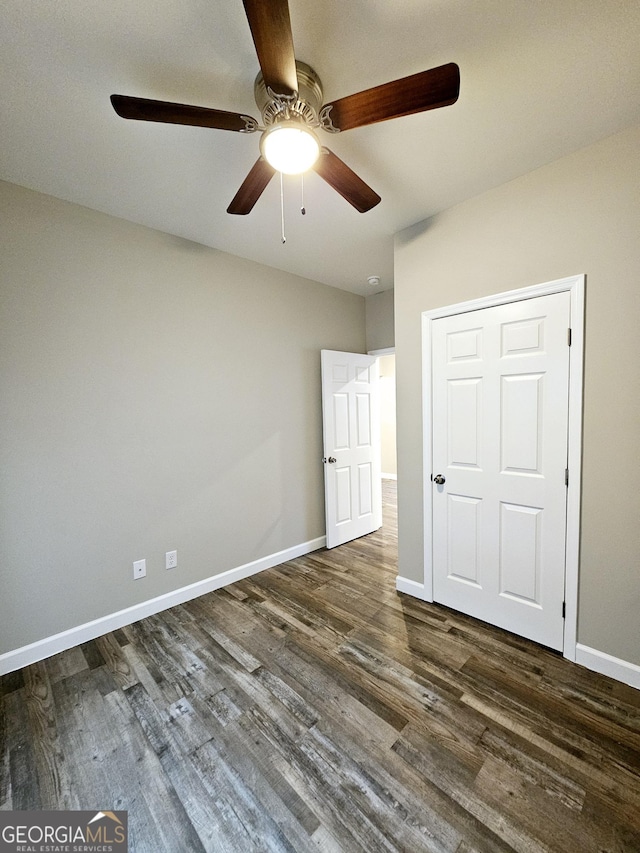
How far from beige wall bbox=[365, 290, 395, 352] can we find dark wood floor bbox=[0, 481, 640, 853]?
2.74 metres

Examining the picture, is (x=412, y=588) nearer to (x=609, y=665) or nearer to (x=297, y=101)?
(x=609, y=665)

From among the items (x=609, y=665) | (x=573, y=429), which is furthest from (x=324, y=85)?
(x=609, y=665)

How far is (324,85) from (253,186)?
0.46m

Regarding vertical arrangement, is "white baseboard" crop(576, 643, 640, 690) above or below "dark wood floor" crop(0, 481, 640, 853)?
above

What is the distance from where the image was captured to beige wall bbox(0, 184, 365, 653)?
1.94m

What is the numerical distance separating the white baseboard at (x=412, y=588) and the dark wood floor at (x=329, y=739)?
25cm

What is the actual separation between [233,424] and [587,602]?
8.43 ft

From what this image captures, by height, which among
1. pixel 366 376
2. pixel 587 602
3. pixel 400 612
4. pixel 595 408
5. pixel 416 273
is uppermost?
pixel 416 273

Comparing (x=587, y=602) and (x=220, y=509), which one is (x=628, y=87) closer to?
(x=587, y=602)

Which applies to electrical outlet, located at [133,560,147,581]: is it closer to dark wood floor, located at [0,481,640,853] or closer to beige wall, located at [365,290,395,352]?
dark wood floor, located at [0,481,640,853]

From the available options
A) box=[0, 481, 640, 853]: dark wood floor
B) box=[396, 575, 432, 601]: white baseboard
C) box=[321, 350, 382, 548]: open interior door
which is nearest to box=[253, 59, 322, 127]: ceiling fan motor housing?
box=[321, 350, 382, 548]: open interior door

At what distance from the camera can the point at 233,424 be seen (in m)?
2.86

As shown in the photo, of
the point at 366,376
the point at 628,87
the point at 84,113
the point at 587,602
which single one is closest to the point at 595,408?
the point at 587,602

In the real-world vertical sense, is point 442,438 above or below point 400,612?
above
